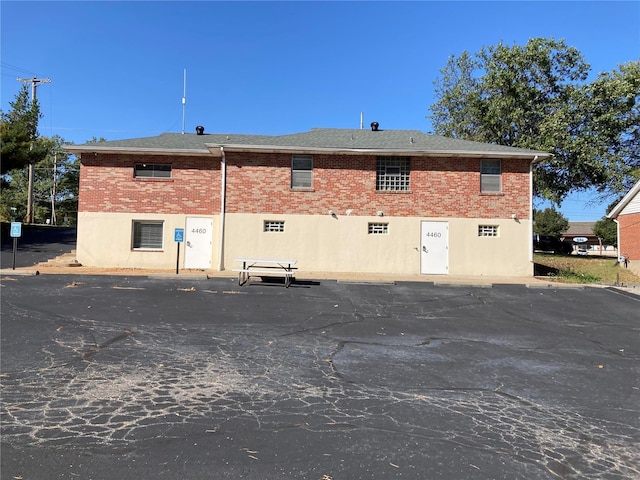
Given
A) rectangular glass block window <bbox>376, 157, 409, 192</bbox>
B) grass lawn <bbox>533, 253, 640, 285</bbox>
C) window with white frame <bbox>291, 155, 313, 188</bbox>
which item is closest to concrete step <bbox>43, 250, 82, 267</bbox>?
window with white frame <bbox>291, 155, 313, 188</bbox>

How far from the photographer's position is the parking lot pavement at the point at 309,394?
10.3ft

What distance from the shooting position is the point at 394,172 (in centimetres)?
1791

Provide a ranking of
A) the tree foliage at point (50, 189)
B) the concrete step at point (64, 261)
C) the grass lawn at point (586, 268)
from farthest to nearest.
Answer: the tree foliage at point (50, 189)
the grass lawn at point (586, 268)
the concrete step at point (64, 261)

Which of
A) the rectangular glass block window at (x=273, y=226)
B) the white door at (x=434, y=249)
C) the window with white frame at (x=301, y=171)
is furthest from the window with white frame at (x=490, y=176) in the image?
the rectangular glass block window at (x=273, y=226)

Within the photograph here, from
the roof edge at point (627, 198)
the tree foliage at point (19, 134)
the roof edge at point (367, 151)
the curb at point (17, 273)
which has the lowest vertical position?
the curb at point (17, 273)

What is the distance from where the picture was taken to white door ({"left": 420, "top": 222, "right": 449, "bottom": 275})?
17656 mm

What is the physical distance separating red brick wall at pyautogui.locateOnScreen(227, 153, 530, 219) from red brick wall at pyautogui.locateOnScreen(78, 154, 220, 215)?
1288 millimetres

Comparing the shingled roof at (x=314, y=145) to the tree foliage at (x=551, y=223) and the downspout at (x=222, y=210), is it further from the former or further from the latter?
the tree foliage at (x=551, y=223)

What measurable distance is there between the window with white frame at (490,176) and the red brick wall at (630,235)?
12.2 meters

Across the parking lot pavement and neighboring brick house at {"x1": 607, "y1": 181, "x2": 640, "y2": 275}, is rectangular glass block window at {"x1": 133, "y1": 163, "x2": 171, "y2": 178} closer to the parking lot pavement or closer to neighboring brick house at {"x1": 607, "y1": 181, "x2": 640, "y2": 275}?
the parking lot pavement

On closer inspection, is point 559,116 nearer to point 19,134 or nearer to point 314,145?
point 314,145

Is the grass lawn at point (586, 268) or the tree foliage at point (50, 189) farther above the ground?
the tree foliage at point (50, 189)

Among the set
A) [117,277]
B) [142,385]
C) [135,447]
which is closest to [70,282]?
[117,277]

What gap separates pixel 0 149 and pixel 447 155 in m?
22.8
